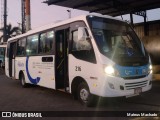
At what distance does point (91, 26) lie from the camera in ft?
25.4

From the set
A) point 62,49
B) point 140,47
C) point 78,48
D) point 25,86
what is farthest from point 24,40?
point 140,47

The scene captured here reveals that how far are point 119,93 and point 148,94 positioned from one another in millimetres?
2919

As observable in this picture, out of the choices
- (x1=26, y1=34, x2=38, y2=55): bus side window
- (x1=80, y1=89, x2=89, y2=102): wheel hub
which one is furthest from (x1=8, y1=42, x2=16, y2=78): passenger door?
(x1=80, y1=89, x2=89, y2=102): wheel hub

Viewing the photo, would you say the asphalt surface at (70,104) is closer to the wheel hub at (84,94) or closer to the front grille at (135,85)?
the wheel hub at (84,94)

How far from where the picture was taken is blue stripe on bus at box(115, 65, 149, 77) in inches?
284

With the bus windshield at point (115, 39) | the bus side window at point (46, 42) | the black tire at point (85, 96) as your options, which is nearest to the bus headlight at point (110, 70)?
the bus windshield at point (115, 39)

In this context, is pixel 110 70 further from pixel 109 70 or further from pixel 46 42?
pixel 46 42

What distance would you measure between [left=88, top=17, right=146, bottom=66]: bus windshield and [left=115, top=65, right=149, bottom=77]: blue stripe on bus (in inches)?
9.9

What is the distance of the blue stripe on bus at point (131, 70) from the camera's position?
7.22 m

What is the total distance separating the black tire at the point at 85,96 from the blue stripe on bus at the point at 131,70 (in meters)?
1.12

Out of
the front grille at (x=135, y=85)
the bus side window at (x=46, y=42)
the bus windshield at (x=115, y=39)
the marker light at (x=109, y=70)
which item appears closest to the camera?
the marker light at (x=109, y=70)

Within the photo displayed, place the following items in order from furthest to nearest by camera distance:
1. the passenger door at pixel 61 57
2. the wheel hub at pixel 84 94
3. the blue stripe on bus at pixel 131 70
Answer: the passenger door at pixel 61 57, the wheel hub at pixel 84 94, the blue stripe on bus at pixel 131 70

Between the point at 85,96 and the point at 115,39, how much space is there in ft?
6.49

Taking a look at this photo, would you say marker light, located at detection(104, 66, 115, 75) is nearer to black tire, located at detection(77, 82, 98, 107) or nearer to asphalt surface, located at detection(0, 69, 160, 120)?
black tire, located at detection(77, 82, 98, 107)
